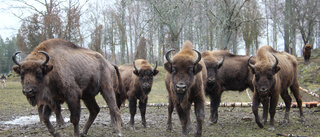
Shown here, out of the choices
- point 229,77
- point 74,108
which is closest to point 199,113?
point 74,108

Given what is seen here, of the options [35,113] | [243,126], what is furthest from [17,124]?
[243,126]

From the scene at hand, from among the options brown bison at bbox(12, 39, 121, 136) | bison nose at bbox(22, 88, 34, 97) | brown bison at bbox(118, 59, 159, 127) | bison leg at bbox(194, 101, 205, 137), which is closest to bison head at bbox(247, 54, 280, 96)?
bison leg at bbox(194, 101, 205, 137)

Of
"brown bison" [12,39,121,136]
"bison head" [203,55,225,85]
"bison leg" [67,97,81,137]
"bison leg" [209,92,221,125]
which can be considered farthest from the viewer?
"bison leg" [209,92,221,125]

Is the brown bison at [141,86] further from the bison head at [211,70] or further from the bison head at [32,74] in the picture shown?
the bison head at [32,74]

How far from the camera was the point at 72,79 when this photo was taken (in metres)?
5.43

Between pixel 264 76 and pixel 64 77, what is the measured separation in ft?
16.4

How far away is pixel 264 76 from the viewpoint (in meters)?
6.41

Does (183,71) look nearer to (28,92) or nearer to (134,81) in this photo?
(28,92)

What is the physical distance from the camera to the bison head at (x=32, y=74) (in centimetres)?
458

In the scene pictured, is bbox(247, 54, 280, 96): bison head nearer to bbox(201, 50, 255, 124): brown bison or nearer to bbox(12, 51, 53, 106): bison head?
bbox(201, 50, 255, 124): brown bison

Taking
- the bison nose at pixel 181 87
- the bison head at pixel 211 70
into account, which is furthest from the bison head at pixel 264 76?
the bison nose at pixel 181 87

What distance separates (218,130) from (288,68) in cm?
316

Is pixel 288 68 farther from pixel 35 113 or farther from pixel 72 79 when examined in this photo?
pixel 35 113

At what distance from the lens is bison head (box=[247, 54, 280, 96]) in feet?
20.7
